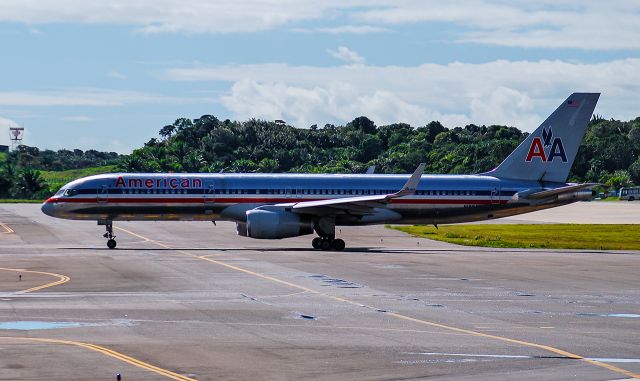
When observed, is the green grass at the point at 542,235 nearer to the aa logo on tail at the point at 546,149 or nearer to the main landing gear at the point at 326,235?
the aa logo on tail at the point at 546,149

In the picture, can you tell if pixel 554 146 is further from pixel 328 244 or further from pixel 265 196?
pixel 265 196

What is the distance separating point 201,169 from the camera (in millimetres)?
178500

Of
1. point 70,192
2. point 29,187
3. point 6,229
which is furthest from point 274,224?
point 29,187

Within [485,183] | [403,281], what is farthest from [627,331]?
[485,183]

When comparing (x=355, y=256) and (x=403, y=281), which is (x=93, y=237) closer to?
(x=355, y=256)

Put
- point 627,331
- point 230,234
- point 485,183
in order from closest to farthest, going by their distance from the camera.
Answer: point 627,331
point 485,183
point 230,234

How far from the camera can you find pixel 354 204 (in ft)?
174

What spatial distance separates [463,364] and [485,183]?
1486 inches

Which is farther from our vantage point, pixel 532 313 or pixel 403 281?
pixel 403 281

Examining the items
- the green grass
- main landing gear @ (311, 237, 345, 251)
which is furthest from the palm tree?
main landing gear @ (311, 237, 345, 251)

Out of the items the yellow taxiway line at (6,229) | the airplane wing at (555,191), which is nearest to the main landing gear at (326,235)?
the airplane wing at (555,191)

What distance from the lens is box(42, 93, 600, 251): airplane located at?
177 feet

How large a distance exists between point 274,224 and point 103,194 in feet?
29.4

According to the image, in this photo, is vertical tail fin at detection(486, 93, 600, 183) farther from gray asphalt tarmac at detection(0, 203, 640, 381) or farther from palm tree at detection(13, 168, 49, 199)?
palm tree at detection(13, 168, 49, 199)
